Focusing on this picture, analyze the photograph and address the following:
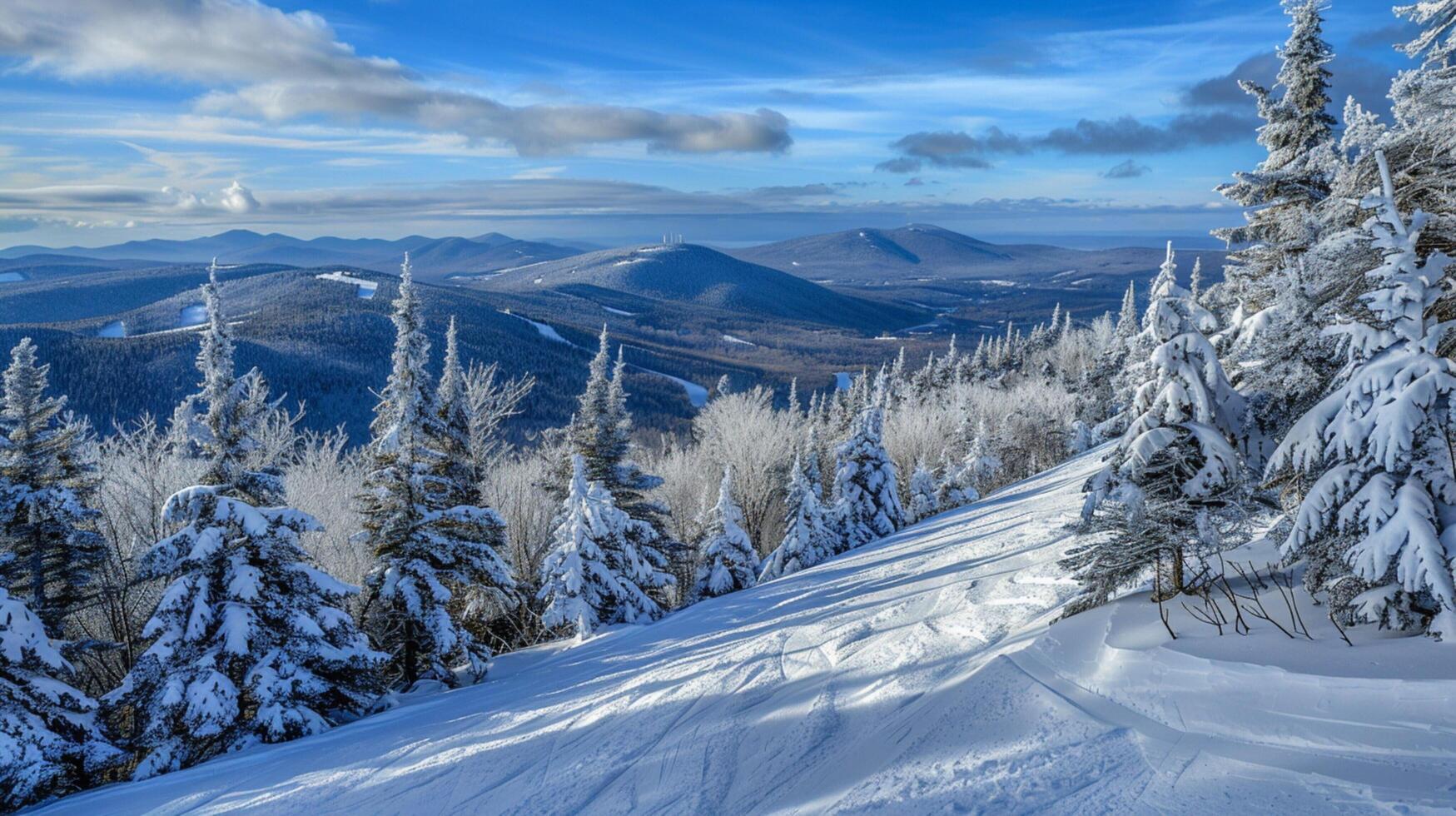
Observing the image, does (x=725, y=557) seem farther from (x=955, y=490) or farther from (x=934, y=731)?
(x=934, y=731)

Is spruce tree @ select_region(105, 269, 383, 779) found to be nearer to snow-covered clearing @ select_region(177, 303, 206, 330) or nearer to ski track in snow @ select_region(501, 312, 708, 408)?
ski track in snow @ select_region(501, 312, 708, 408)

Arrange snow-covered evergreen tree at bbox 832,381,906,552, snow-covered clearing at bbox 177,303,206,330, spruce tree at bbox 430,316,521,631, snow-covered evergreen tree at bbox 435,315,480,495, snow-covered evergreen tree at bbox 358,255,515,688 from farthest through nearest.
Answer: snow-covered clearing at bbox 177,303,206,330 → snow-covered evergreen tree at bbox 832,381,906,552 → snow-covered evergreen tree at bbox 435,315,480,495 → spruce tree at bbox 430,316,521,631 → snow-covered evergreen tree at bbox 358,255,515,688

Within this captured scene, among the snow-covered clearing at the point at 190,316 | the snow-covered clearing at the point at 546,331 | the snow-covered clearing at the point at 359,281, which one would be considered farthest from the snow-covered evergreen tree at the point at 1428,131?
the snow-covered clearing at the point at 190,316

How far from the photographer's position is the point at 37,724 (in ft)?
29.4

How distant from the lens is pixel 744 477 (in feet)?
117

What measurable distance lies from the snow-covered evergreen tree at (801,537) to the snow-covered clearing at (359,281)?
162 metres

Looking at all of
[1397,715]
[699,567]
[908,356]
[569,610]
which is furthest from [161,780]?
[908,356]

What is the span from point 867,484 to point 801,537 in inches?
176

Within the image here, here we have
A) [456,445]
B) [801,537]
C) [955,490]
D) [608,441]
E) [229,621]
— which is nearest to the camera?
[229,621]

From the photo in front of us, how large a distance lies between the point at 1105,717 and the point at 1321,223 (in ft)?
25.1

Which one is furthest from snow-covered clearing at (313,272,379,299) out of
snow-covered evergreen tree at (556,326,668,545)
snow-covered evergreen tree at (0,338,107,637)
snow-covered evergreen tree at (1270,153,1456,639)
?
snow-covered evergreen tree at (1270,153,1456,639)

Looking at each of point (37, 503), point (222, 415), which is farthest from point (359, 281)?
point (222, 415)

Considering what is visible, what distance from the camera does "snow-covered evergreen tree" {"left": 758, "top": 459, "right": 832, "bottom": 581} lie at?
22.6 metres

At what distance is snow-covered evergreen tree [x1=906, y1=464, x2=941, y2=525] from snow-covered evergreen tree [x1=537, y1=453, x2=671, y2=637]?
655 inches
